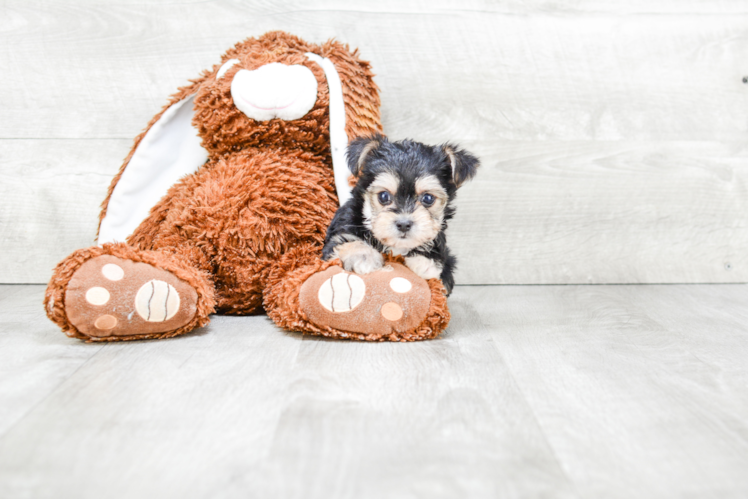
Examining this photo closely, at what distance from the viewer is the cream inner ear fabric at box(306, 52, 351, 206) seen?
2275 millimetres

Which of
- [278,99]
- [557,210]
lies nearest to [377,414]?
[278,99]

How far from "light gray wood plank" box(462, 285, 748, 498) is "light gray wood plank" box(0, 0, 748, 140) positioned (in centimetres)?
90

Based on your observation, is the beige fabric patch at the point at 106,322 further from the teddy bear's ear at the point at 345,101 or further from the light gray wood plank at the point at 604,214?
the light gray wood plank at the point at 604,214

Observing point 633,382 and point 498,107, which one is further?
point 498,107

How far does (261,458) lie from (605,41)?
2.65m

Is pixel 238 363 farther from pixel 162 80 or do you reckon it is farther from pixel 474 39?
pixel 474 39

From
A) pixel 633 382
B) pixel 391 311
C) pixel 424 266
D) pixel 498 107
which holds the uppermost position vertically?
pixel 498 107

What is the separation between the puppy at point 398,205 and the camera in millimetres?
1969

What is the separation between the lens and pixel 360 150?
81.4 inches

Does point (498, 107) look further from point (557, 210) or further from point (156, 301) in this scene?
point (156, 301)

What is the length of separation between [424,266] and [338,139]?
613mm

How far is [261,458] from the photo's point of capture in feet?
3.89

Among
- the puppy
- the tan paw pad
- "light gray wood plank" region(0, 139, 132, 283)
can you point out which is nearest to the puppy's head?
the puppy

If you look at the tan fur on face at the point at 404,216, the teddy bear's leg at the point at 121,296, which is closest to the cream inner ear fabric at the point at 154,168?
the teddy bear's leg at the point at 121,296
